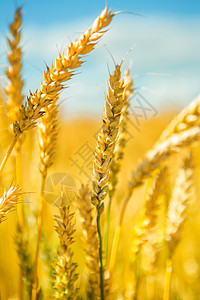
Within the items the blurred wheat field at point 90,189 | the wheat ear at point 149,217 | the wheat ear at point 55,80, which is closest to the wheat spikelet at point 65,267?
the blurred wheat field at point 90,189

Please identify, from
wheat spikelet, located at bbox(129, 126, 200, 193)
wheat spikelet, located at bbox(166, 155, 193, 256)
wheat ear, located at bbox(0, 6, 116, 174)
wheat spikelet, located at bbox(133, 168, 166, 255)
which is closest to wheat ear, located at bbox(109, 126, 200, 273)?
wheat spikelet, located at bbox(129, 126, 200, 193)

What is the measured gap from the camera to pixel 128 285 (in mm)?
1155

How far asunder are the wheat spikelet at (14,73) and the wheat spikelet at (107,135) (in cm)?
39

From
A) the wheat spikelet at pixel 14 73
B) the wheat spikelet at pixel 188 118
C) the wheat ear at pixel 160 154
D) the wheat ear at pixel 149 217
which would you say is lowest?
the wheat ear at pixel 149 217

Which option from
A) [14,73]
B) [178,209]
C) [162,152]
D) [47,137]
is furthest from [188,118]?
[14,73]

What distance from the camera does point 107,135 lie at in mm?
729

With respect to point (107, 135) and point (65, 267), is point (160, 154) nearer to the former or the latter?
point (107, 135)

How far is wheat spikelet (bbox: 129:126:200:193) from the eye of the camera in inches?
38.8

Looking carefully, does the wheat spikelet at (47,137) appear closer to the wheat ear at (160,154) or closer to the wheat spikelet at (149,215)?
the wheat ear at (160,154)

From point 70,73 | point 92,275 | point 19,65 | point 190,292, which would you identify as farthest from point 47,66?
point 190,292

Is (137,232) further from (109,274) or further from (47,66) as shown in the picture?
(47,66)

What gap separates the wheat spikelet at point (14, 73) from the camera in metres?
1.01

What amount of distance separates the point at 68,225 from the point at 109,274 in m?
0.27

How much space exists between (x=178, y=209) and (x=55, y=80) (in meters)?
0.73
